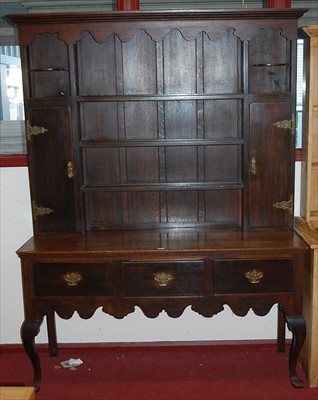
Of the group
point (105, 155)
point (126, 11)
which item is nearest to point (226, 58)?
point (126, 11)

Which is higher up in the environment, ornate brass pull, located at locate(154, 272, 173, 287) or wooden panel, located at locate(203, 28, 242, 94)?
wooden panel, located at locate(203, 28, 242, 94)

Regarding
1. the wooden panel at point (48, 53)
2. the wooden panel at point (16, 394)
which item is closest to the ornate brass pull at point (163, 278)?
the wooden panel at point (16, 394)

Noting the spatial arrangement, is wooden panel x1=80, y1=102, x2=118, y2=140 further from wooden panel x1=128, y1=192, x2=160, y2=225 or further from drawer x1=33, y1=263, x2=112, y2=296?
drawer x1=33, y1=263, x2=112, y2=296

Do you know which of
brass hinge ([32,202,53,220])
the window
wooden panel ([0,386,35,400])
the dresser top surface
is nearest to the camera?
wooden panel ([0,386,35,400])

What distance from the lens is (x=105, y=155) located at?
8.50 feet

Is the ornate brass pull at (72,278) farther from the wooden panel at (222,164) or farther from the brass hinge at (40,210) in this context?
the wooden panel at (222,164)

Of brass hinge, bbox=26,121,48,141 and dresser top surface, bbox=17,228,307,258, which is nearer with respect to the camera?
dresser top surface, bbox=17,228,307,258

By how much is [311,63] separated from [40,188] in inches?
58.8

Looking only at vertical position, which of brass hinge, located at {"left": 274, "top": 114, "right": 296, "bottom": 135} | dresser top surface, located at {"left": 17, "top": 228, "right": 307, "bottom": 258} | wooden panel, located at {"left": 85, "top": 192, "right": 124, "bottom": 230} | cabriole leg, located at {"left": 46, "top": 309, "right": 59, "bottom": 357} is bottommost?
cabriole leg, located at {"left": 46, "top": 309, "right": 59, "bottom": 357}

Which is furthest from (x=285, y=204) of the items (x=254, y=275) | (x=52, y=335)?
(x=52, y=335)

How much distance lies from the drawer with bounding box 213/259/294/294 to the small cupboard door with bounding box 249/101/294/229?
331mm

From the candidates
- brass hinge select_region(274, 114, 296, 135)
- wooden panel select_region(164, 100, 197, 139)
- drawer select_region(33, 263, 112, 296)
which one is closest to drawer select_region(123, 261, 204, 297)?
drawer select_region(33, 263, 112, 296)

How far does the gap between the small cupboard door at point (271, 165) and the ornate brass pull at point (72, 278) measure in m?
0.94

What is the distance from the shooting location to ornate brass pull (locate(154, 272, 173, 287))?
2.30 meters
